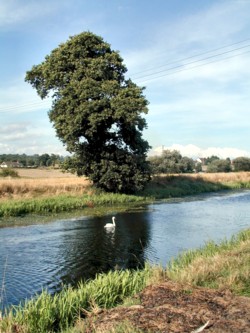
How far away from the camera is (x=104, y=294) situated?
929 cm

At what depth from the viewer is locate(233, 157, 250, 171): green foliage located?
114688mm

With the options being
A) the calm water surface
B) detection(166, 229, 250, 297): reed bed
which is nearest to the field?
the calm water surface

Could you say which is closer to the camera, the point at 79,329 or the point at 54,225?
the point at 79,329

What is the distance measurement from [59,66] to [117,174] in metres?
11.3

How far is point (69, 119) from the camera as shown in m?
35.5

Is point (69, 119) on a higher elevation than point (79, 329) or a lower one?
higher

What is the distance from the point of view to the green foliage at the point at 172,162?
3438 inches

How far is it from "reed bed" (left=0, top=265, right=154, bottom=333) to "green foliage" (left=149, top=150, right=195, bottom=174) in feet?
242

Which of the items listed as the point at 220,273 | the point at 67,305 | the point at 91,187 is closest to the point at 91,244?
the point at 220,273

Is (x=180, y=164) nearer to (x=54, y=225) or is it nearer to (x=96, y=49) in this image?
(x=96, y=49)

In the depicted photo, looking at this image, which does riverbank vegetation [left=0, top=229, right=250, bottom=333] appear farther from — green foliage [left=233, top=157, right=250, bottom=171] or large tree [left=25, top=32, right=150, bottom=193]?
green foliage [left=233, top=157, right=250, bottom=171]

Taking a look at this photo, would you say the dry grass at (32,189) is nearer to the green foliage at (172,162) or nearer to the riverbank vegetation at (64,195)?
the riverbank vegetation at (64,195)

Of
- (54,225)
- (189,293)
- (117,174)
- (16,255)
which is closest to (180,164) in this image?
(117,174)

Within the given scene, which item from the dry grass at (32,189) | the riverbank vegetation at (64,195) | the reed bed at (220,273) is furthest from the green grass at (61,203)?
the reed bed at (220,273)
